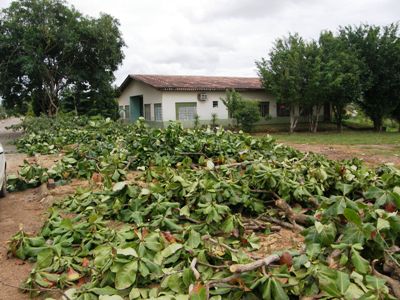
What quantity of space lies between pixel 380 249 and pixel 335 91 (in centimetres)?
2038

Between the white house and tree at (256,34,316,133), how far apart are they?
3387mm

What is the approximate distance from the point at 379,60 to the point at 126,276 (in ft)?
77.0

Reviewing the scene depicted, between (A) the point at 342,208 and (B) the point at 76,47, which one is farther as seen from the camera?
(B) the point at 76,47

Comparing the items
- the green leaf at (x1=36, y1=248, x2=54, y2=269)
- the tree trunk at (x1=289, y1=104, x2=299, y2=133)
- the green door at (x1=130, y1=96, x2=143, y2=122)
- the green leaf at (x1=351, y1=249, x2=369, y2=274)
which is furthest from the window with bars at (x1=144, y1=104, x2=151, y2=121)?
the green leaf at (x1=351, y1=249, x2=369, y2=274)

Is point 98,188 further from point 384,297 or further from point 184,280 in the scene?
point 384,297

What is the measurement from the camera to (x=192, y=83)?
25.0 meters

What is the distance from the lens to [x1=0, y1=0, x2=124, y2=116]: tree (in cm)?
2155

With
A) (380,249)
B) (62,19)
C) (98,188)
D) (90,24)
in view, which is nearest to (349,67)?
(90,24)

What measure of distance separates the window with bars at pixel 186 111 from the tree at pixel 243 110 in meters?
2.87

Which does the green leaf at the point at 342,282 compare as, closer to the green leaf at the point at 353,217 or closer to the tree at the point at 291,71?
the green leaf at the point at 353,217

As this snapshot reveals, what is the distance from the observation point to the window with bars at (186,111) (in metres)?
23.8

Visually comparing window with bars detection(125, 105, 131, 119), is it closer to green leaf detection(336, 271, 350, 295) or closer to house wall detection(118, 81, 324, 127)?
house wall detection(118, 81, 324, 127)

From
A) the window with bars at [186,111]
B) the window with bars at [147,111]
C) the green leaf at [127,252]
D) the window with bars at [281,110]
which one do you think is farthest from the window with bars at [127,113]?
the green leaf at [127,252]

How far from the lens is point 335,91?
70.4 feet
